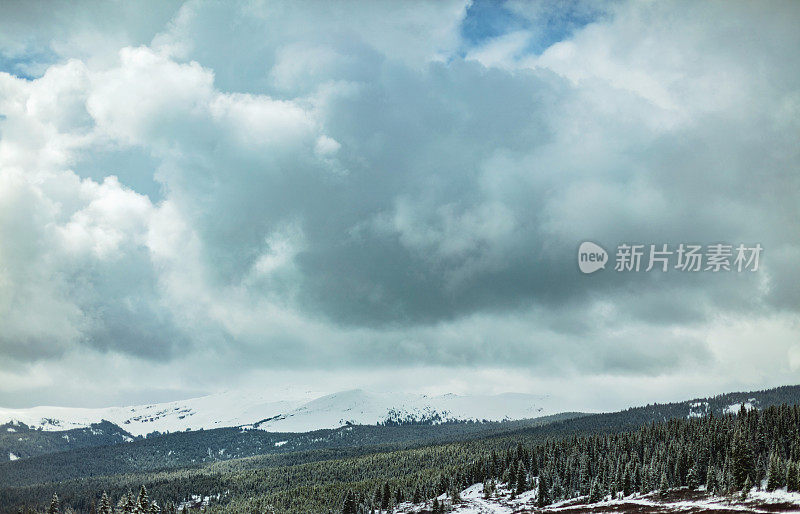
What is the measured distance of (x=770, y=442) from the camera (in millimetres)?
177125

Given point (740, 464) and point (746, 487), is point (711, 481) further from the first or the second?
point (746, 487)

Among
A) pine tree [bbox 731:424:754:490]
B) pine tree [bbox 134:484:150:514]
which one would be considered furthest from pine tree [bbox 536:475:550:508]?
pine tree [bbox 134:484:150:514]

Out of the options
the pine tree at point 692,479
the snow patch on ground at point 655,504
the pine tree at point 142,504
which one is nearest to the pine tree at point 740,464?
the snow patch on ground at point 655,504

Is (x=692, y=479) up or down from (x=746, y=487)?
down

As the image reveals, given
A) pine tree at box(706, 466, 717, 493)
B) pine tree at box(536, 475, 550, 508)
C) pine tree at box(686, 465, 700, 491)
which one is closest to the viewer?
pine tree at box(706, 466, 717, 493)

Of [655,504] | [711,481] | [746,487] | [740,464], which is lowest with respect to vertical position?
[655,504]

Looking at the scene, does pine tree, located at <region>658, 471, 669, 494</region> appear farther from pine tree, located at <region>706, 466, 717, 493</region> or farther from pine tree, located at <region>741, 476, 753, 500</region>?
pine tree, located at <region>741, 476, 753, 500</region>

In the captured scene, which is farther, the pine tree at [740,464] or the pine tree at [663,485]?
the pine tree at [663,485]

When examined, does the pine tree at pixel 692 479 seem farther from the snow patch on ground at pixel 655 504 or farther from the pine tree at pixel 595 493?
the pine tree at pixel 595 493

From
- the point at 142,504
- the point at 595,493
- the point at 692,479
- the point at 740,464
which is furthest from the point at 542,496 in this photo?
the point at 142,504

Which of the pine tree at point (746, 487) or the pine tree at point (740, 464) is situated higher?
the pine tree at point (740, 464)

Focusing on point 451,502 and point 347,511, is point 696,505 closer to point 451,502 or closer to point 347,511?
point 451,502

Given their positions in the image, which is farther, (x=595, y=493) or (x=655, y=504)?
(x=595, y=493)

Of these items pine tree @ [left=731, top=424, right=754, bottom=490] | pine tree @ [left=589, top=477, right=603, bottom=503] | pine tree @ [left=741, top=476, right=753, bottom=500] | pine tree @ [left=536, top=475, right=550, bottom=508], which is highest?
pine tree @ [left=731, top=424, right=754, bottom=490]
